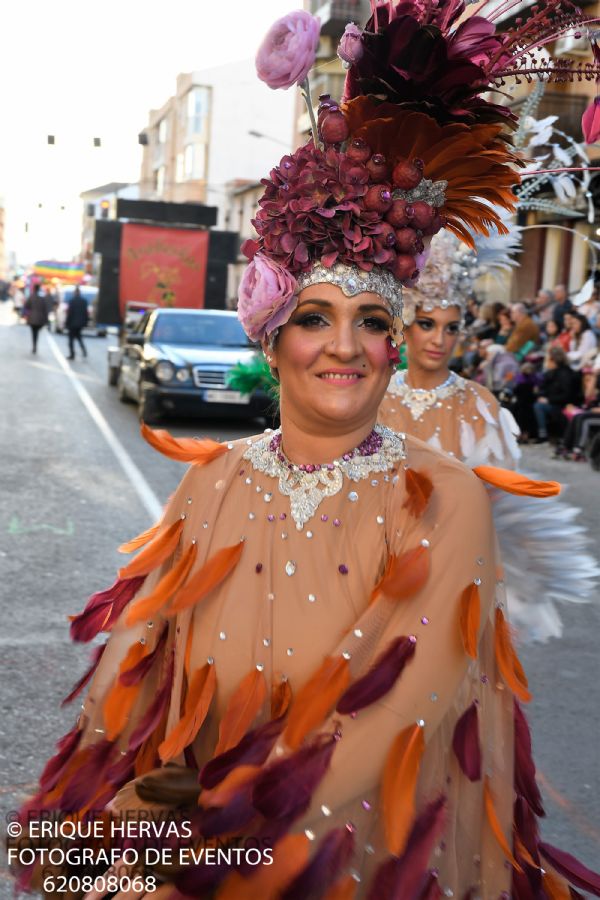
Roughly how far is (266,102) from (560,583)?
→ 74.7 metres

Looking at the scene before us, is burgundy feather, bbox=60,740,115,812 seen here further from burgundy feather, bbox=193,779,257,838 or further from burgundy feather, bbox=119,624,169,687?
burgundy feather, bbox=193,779,257,838

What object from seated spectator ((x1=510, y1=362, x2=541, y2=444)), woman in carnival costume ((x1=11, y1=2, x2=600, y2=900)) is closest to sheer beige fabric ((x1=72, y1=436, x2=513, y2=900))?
woman in carnival costume ((x1=11, y1=2, x2=600, y2=900))

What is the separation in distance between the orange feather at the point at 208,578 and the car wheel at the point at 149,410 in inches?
503

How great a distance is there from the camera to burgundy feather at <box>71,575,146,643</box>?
271 cm

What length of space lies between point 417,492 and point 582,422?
12.5 meters

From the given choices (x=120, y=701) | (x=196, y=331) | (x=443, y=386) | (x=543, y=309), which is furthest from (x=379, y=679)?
(x=543, y=309)

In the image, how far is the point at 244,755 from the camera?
2.22 m

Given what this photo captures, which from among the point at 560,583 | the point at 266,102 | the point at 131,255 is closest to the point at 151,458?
→ the point at 560,583

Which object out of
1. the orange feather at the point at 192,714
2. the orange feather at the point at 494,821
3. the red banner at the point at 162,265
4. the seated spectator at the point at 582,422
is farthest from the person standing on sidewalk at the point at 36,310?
the orange feather at the point at 494,821

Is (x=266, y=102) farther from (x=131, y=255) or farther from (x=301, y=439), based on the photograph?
(x=301, y=439)

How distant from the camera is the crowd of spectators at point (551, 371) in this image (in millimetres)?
14531

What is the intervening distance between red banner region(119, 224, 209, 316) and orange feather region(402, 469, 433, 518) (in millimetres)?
24769

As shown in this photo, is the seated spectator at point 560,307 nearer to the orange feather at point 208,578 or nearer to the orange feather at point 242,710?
the orange feather at point 208,578

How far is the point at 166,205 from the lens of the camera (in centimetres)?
2791
